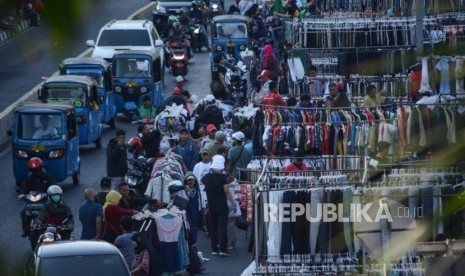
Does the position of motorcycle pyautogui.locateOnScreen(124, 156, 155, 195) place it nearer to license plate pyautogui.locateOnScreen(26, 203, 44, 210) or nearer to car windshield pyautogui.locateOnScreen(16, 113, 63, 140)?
license plate pyautogui.locateOnScreen(26, 203, 44, 210)

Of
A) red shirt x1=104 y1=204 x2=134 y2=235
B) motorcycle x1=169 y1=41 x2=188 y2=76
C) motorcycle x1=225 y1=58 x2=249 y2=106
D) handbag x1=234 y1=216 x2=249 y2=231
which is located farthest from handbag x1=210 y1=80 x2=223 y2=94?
red shirt x1=104 y1=204 x2=134 y2=235

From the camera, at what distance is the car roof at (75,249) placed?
A: 1184cm

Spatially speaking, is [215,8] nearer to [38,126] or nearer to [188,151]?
[38,126]

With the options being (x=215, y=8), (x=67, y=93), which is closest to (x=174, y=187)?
(x=67, y=93)

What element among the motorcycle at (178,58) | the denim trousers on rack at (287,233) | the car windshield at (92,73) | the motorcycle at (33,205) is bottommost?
the motorcycle at (178,58)

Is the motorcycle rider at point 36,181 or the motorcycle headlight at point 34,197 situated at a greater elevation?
the motorcycle headlight at point 34,197

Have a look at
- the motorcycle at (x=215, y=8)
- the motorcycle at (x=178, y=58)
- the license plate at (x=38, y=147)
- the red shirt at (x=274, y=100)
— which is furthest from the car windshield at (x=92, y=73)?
the motorcycle at (x=215, y=8)

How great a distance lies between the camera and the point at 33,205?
17609 mm

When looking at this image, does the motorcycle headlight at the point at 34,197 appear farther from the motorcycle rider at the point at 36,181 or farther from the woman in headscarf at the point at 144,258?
the woman in headscarf at the point at 144,258

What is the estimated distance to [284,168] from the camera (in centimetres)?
1516

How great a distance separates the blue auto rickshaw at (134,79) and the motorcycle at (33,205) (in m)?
13.9

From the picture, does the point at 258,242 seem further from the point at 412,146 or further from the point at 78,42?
the point at 78,42

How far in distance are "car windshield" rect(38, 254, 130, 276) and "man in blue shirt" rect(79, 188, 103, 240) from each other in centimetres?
403

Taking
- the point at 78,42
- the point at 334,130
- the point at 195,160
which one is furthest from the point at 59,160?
the point at 78,42
